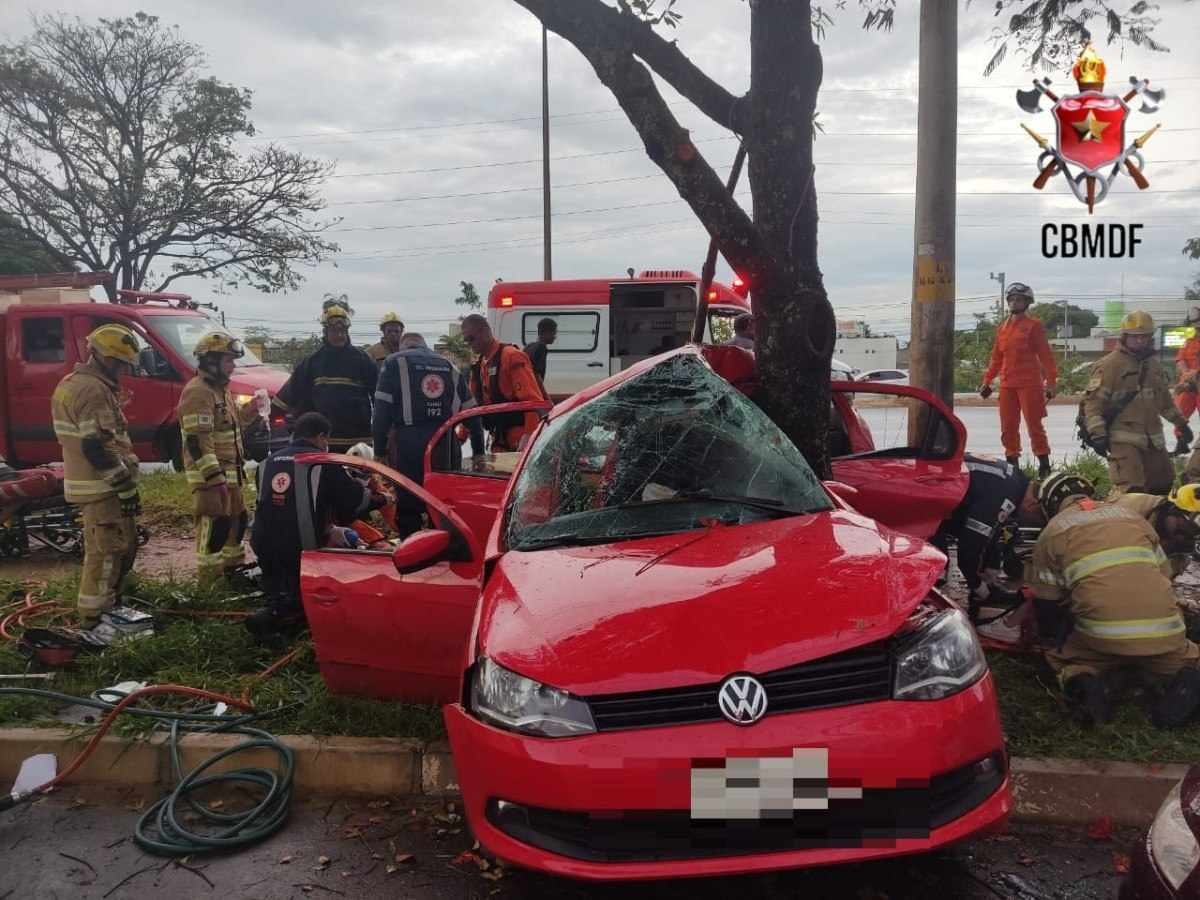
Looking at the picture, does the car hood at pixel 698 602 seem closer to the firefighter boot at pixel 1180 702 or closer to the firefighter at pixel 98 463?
the firefighter boot at pixel 1180 702

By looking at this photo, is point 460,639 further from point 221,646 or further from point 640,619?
point 221,646

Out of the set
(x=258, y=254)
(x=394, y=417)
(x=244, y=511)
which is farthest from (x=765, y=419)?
(x=258, y=254)

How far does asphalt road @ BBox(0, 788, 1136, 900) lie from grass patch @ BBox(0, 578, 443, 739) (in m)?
0.40

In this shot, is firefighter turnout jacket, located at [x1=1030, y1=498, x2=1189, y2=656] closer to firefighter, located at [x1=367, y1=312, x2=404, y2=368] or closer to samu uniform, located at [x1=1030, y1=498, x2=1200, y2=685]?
samu uniform, located at [x1=1030, y1=498, x2=1200, y2=685]

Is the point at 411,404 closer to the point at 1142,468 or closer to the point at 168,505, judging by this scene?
the point at 168,505

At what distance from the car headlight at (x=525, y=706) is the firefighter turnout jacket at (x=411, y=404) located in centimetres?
395

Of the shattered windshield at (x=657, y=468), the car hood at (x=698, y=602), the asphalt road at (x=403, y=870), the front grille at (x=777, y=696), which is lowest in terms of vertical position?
the asphalt road at (x=403, y=870)

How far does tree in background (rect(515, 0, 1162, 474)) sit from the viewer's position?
4223 mm

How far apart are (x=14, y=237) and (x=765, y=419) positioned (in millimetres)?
22426

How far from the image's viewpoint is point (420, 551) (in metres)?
3.09

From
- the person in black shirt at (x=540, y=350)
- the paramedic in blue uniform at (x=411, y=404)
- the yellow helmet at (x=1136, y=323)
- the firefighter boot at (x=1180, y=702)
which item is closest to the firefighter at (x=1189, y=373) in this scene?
the yellow helmet at (x=1136, y=323)

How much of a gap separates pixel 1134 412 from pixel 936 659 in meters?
5.13

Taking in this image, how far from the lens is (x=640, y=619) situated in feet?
7.98

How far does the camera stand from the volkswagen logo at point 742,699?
2166mm
